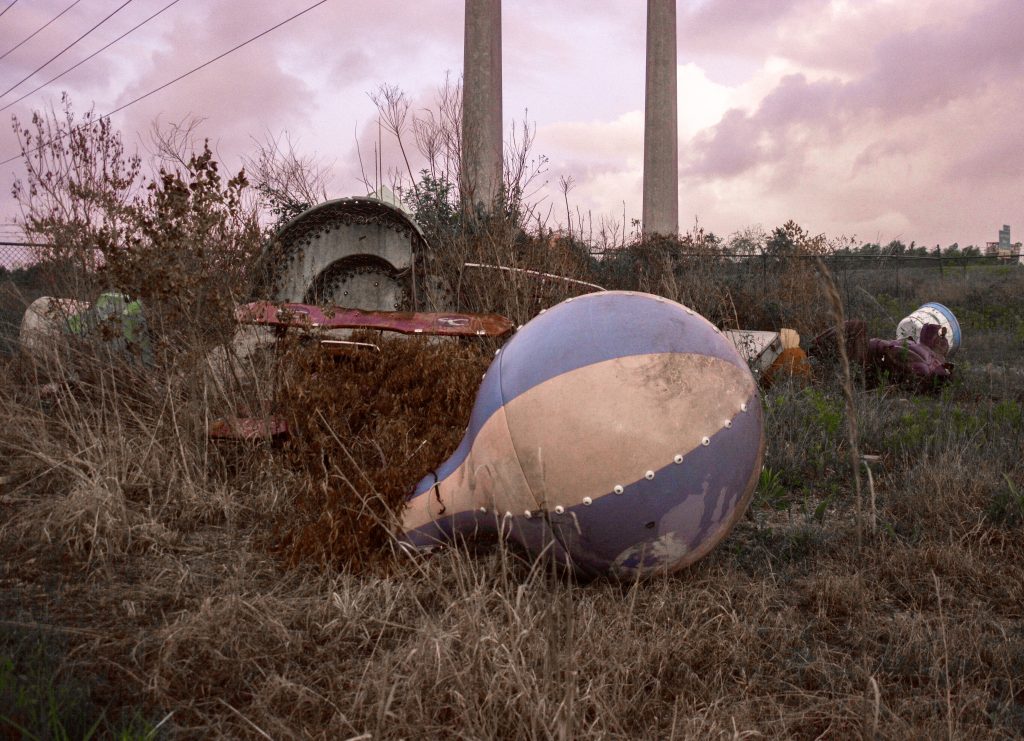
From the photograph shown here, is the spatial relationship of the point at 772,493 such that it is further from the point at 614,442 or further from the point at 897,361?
the point at 897,361

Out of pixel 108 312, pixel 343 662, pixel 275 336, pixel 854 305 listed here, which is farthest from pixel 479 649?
pixel 854 305

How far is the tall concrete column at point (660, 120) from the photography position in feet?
64.7

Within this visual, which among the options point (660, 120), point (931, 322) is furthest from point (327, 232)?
point (660, 120)

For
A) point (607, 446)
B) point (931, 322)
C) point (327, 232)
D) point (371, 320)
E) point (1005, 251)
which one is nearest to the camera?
point (607, 446)

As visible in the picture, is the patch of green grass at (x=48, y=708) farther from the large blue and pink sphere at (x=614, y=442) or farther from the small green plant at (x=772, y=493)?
the small green plant at (x=772, y=493)

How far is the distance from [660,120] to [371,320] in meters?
15.9

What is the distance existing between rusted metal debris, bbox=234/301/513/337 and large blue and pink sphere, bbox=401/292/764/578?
2.22 metres

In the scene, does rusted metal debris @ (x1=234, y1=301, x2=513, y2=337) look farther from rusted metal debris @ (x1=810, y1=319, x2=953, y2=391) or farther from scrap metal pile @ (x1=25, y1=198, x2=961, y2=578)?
rusted metal debris @ (x1=810, y1=319, x2=953, y2=391)

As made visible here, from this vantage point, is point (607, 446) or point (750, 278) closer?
point (607, 446)

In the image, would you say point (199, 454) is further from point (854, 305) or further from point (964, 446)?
point (854, 305)

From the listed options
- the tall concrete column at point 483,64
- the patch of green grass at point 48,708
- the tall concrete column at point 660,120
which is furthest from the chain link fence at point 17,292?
the tall concrete column at point 660,120

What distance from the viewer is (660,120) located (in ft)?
65.4

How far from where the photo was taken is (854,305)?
50.9ft

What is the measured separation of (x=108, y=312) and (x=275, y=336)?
1.90m
